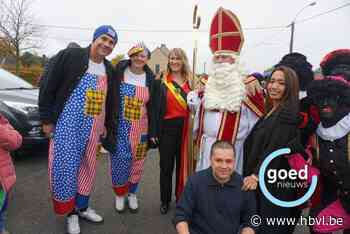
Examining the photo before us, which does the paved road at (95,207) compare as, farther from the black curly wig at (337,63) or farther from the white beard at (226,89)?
the black curly wig at (337,63)

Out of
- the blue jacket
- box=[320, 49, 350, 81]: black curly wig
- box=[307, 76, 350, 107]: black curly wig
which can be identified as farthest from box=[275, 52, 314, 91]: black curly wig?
the blue jacket

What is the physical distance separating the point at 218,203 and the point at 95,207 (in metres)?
2.16

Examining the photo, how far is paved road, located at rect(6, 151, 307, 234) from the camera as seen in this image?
360cm

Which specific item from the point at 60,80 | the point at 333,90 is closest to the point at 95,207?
the point at 60,80

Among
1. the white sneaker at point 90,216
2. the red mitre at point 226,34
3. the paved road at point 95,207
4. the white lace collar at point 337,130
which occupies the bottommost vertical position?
the paved road at point 95,207

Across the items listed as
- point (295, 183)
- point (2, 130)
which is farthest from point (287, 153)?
point (2, 130)

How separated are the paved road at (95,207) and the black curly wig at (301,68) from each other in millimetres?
1785

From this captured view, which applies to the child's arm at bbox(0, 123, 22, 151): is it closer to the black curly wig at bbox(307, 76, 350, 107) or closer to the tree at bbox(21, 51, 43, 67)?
the black curly wig at bbox(307, 76, 350, 107)

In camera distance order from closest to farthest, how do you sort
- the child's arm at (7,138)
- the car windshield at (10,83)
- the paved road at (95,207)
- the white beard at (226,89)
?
the child's arm at (7,138), the white beard at (226,89), the paved road at (95,207), the car windshield at (10,83)

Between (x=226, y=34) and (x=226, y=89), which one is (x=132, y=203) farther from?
(x=226, y=34)

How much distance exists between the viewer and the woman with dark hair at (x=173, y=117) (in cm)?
391

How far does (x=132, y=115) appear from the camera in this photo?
3.77m

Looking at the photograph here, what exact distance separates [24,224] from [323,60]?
318cm

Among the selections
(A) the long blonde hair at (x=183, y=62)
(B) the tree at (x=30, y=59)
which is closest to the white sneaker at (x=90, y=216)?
(A) the long blonde hair at (x=183, y=62)
